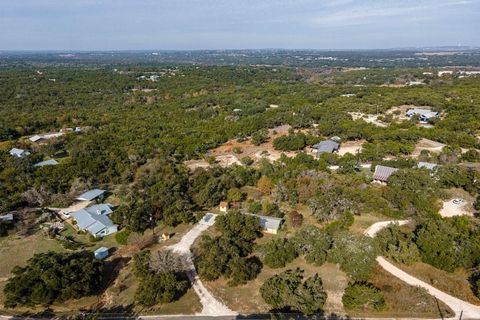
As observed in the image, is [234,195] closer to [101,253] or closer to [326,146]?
[101,253]

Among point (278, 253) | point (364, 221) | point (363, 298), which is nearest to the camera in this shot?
point (363, 298)

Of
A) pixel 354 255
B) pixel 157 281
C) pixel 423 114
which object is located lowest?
pixel 157 281

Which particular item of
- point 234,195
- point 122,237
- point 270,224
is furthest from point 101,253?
point 270,224

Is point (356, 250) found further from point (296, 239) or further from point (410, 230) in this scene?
point (410, 230)

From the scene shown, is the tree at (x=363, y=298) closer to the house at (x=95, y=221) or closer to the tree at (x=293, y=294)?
the tree at (x=293, y=294)

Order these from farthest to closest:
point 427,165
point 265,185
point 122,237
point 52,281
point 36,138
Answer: point 36,138 < point 427,165 < point 265,185 < point 122,237 < point 52,281

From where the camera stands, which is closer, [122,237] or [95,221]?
[122,237]

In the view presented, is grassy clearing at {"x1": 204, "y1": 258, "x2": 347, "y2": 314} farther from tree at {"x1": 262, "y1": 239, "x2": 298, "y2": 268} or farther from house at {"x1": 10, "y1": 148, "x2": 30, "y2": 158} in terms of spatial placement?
house at {"x1": 10, "y1": 148, "x2": 30, "y2": 158}
